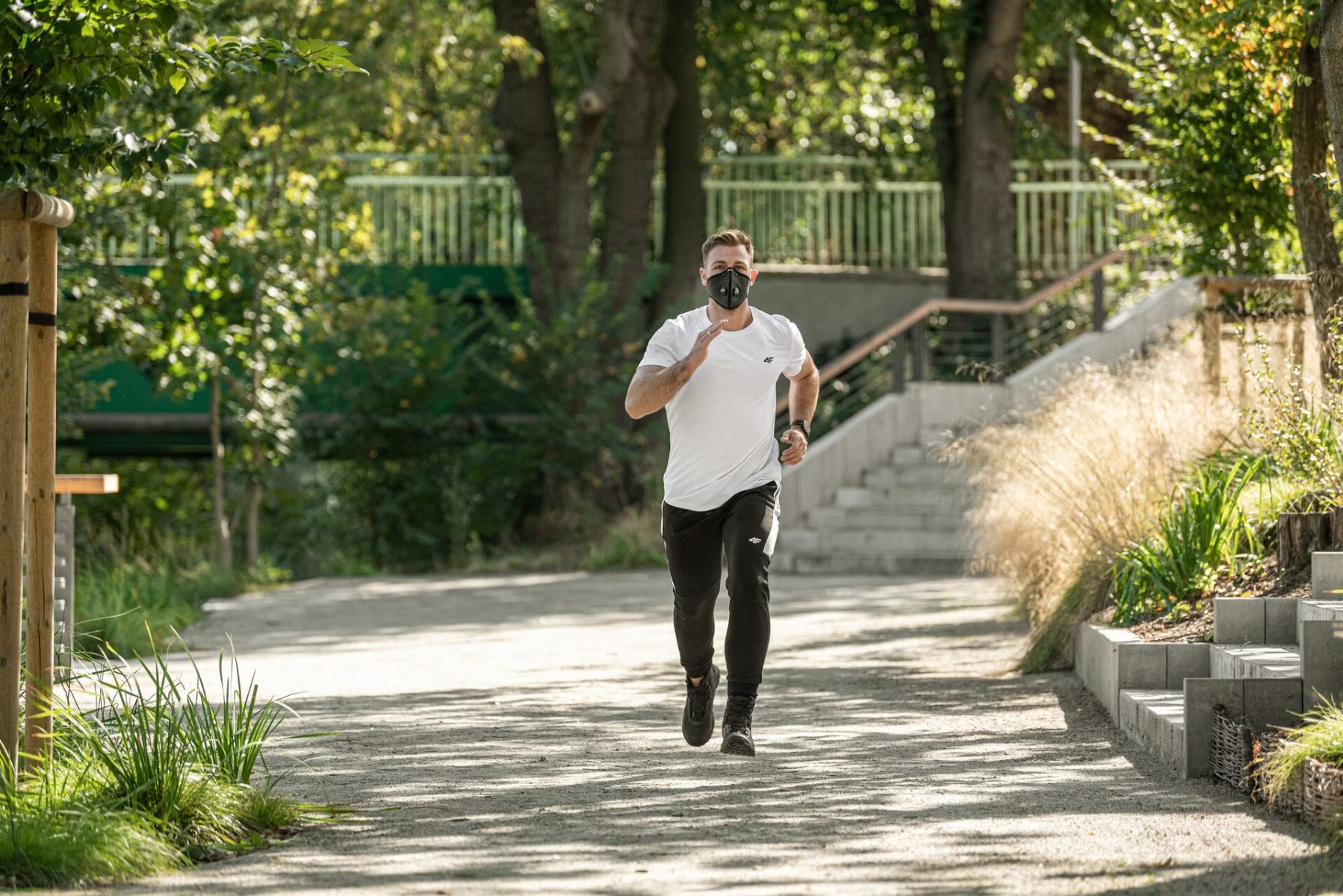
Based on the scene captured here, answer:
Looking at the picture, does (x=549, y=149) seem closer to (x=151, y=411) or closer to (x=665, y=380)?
(x=151, y=411)

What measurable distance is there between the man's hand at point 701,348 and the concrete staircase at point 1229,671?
2.01 meters

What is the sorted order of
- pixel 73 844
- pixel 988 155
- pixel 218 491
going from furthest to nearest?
pixel 988 155, pixel 218 491, pixel 73 844

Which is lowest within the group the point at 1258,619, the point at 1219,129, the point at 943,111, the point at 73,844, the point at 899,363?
the point at 73,844

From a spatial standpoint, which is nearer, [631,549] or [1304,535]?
[1304,535]

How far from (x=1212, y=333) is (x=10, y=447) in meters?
8.62

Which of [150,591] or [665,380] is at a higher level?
[665,380]

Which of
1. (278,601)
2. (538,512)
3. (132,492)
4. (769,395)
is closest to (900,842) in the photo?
(769,395)

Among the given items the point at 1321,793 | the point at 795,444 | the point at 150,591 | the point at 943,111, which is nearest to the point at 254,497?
the point at 150,591

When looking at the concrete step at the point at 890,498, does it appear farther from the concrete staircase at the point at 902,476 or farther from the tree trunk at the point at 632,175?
the tree trunk at the point at 632,175

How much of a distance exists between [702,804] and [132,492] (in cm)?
2014

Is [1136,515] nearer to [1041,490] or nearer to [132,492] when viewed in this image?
[1041,490]

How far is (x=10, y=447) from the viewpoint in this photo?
17.5 ft

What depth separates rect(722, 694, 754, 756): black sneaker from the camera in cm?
659

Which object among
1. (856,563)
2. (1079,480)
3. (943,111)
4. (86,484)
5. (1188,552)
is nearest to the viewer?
(1188,552)
